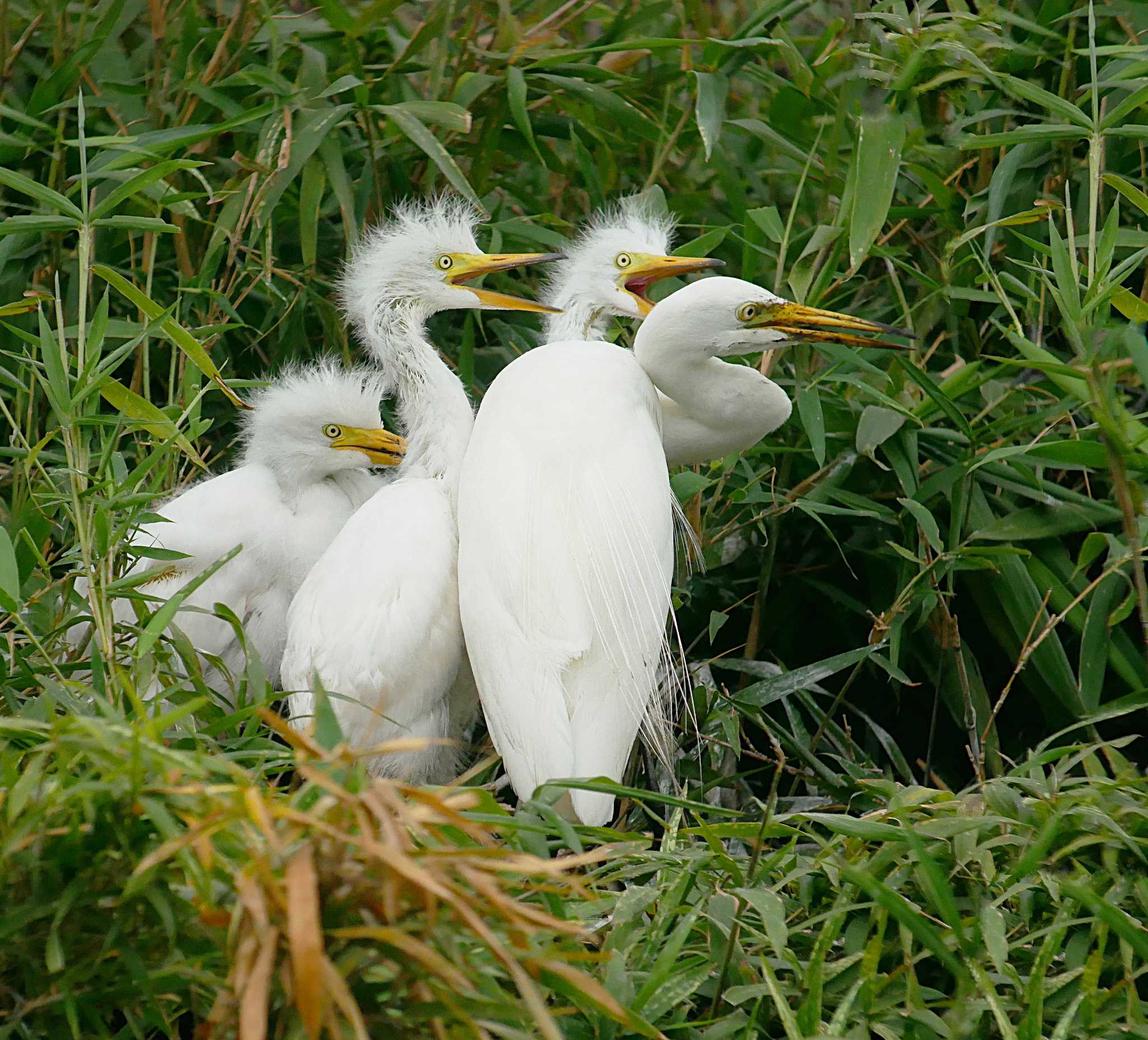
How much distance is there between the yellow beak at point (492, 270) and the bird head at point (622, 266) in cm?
8

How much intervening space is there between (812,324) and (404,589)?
65 cm

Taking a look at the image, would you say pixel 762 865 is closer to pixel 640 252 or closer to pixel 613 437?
pixel 613 437

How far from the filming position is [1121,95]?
2.37m

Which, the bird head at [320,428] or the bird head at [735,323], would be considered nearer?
the bird head at [735,323]

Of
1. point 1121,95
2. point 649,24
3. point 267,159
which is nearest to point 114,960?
point 267,159

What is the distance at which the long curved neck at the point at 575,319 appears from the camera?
2.31 meters

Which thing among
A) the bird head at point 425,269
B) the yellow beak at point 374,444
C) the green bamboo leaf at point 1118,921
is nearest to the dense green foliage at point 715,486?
the green bamboo leaf at point 1118,921

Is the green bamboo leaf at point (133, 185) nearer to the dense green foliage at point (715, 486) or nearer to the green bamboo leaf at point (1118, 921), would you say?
the dense green foliage at point (715, 486)

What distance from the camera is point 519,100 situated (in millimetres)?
2309

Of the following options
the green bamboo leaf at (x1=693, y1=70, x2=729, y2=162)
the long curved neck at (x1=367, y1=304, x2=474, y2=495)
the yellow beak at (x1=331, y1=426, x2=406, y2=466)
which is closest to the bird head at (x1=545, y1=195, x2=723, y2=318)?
the green bamboo leaf at (x1=693, y1=70, x2=729, y2=162)

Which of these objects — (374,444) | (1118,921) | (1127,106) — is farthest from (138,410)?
(1127,106)

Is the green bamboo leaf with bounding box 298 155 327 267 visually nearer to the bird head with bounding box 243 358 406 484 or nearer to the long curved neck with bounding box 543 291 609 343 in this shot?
the bird head with bounding box 243 358 406 484

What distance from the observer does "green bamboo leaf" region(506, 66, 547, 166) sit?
7.52 feet

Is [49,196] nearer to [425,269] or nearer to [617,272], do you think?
[425,269]
